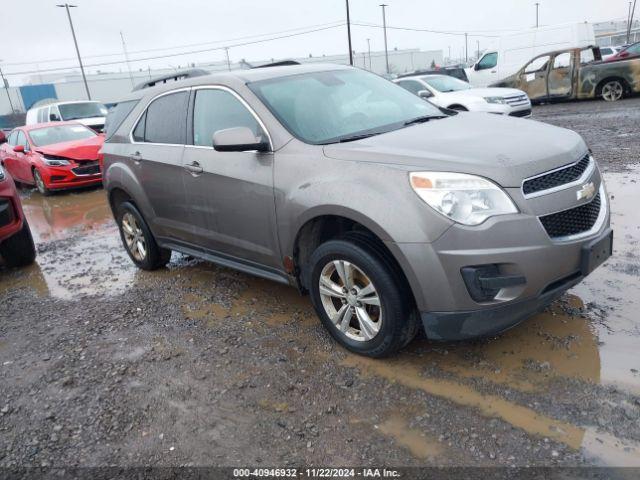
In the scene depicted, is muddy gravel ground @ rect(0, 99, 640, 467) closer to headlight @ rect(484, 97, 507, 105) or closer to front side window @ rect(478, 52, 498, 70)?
headlight @ rect(484, 97, 507, 105)

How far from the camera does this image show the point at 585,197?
9.67 feet

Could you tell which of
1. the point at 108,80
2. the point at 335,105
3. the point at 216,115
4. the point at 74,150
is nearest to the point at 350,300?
the point at 335,105

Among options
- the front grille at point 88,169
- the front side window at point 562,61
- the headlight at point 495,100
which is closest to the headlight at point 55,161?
the front grille at point 88,169

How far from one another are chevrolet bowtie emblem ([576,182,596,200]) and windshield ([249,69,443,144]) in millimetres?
1235

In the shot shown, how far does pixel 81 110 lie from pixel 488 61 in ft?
47.4

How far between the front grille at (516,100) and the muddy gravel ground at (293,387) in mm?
8515

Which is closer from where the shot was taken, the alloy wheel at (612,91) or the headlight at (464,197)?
the headlight at (464,197)

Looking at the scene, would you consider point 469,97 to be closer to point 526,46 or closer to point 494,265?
point 526,46

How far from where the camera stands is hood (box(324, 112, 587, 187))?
2.75 m

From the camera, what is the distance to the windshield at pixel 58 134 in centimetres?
1107

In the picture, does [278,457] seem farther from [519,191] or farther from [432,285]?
[519,191]

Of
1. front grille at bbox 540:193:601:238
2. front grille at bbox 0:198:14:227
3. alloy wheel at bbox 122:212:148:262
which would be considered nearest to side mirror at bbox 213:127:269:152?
front grille at bbox 540:193:601:238

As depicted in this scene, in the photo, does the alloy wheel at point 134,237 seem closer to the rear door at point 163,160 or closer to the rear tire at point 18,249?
the rear door at point 163,160

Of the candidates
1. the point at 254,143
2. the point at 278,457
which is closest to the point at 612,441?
the point at 278,457
